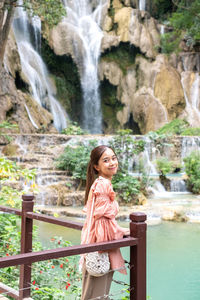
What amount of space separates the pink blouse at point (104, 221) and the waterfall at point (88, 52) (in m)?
21.1

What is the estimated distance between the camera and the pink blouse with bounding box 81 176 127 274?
1.90 m

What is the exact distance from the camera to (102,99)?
2323cm

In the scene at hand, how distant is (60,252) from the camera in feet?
5.15

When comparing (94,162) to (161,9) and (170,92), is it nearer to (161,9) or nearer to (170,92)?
(170,92)

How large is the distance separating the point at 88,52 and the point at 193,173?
41.6 feet

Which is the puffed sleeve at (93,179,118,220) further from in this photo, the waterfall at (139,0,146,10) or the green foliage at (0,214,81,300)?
the waterfall at (139,0,146,10)

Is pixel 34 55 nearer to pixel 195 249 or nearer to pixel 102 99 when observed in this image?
pixel 102 99

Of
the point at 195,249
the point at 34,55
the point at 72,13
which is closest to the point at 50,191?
the point at 195,249

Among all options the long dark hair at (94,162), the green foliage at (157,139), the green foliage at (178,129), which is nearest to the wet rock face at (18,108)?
the green foliage at (157,139)

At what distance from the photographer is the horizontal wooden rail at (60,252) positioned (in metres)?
1.41

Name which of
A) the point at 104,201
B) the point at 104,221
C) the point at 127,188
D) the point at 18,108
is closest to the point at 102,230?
the point at 104,221

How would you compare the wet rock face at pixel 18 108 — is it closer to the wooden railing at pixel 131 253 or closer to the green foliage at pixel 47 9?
the green foliage at pixel 47 9

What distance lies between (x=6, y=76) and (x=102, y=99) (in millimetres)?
8247

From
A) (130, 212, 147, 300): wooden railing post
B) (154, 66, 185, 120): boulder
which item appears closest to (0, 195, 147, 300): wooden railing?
(130, 212, 147, 300): wooden railing post
